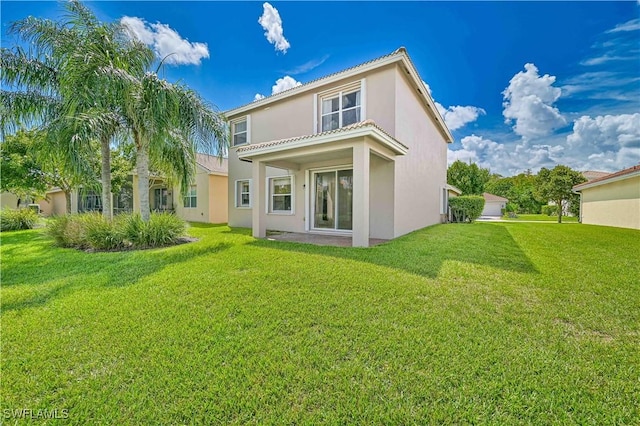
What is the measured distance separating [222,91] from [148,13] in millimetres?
4515

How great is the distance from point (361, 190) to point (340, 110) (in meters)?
4.66

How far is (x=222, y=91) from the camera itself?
14.2m

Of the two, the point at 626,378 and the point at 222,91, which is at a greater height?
the point at 222,91

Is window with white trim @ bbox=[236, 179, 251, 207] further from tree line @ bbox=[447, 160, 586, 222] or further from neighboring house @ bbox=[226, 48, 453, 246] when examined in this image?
tree line @ bbox=[447, 160, 586, 222]

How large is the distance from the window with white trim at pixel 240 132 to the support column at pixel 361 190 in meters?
8.28

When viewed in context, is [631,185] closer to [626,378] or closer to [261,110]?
[626,378]

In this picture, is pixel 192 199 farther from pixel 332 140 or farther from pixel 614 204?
pixel 614 204

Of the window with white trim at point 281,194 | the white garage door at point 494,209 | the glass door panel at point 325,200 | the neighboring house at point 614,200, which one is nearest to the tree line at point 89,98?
the window with white trim at point 281,194

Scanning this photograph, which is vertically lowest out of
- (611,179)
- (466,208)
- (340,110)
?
(466,208)

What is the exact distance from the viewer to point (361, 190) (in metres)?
7.55

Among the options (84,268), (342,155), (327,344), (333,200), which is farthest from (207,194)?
(327,344)

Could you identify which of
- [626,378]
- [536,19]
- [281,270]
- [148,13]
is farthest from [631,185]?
[148,13]

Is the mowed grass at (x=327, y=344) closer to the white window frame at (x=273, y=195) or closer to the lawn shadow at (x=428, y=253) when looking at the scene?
the lawn shadow at (x=428, y=253)

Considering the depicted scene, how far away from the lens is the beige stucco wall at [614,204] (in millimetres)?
13727
